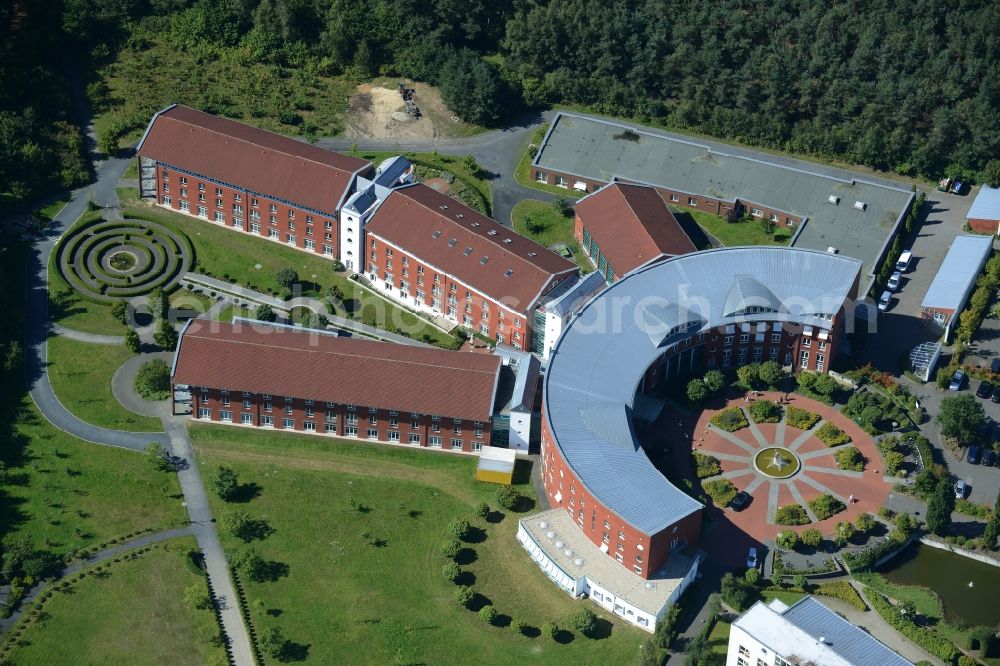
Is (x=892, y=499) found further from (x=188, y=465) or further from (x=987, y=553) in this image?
(x=188, y=465)

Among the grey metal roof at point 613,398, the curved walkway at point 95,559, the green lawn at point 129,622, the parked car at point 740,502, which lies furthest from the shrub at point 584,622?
the curved walkway at point 95,559

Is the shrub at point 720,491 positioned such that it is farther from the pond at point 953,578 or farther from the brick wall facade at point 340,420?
the brick wall facade at point 340,420

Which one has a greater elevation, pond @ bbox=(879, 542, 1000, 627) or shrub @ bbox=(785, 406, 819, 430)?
shrub @ bbox=(785, 406, 819, 430)

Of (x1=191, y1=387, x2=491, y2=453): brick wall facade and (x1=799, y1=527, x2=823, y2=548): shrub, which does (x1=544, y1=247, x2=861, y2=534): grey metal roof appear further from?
(x1=799, y1=527, x2=823, y2=548): shrub

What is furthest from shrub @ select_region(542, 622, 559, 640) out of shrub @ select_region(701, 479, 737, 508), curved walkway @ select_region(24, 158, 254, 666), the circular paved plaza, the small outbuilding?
curved walkway @ select_region(24, 158, 254, 666)

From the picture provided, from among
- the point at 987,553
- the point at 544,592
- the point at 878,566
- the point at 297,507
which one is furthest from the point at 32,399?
the point at 987,553

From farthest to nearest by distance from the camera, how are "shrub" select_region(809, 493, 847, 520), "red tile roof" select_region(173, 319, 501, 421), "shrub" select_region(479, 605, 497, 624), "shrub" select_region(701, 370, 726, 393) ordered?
"shrub" select_region(701, 370, 726, 393) < "red tile roof" select_region(173, 319, 501, 421) < "shrub" select_region(809, 493, 847, 520) < "shrub" select_region(479, 605, 497, 624)

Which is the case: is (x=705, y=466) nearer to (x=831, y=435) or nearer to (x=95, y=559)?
(x=831, y=435)
